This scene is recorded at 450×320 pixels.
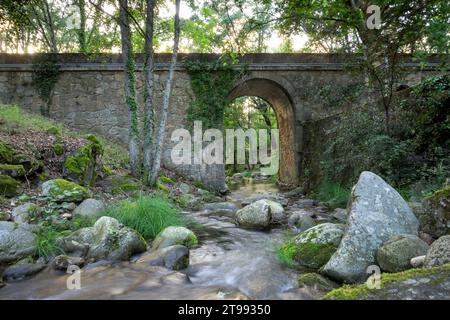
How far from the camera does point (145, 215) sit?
194 inches

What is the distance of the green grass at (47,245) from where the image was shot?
12.2 ft

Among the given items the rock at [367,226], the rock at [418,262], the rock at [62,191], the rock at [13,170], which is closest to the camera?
the rock at [418,262]

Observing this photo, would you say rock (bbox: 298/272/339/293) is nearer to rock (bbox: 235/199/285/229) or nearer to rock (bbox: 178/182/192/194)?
rock (bbox: 235/199/285/229)

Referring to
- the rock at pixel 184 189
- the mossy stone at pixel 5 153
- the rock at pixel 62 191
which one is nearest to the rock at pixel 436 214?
the rock at pixel 62 191

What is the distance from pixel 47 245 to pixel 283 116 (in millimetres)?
10790

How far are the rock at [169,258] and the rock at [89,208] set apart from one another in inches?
59.0

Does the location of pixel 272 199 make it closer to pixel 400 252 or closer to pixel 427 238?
pixel 427 238

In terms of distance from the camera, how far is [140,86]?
10773 millimetres

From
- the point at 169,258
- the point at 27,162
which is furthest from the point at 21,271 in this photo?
the point at 27,162

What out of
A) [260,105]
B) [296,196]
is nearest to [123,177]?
[296,196]

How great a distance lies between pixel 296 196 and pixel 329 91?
4.21 metres

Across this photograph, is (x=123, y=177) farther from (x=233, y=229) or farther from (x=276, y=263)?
(x=276, y=263)

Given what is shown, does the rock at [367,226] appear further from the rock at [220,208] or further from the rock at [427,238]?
the rock at [220,208]

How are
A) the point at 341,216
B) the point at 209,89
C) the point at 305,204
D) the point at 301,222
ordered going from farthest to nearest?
the point at 209,89
the point at 305,204
the point at 341,216
the point at 301,222
